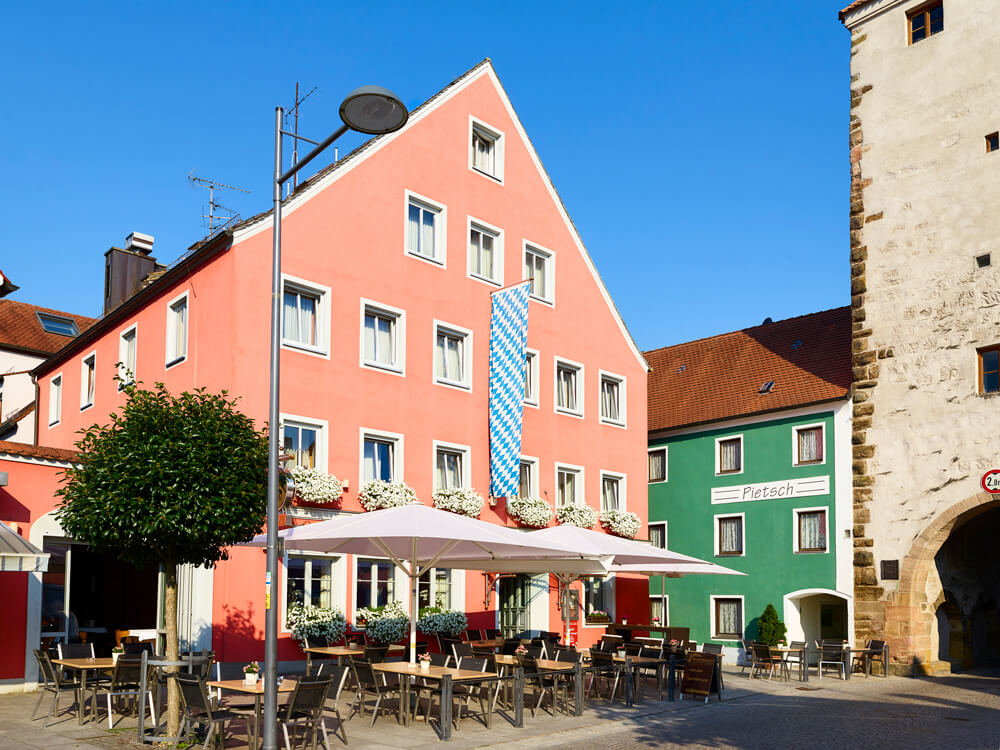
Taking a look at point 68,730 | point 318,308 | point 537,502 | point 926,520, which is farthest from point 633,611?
point 68,730

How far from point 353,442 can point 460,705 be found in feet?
24.8

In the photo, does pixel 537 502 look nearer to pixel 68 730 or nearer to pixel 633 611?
pixel 633 611

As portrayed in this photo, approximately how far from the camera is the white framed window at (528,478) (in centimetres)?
2630

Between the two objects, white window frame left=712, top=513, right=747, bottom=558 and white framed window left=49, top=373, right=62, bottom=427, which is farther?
white window frame left=712, top=513, right=747, bottom=558

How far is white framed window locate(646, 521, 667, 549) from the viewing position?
34219 millimetres

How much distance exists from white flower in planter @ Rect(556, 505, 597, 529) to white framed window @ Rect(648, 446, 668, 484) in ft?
26.1

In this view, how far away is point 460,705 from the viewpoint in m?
15.9

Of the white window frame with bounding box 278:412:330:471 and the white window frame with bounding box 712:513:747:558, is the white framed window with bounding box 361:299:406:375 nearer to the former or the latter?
the white window frame with bounding box 278:412:330:471

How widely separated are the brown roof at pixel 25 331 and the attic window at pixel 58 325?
0.21m

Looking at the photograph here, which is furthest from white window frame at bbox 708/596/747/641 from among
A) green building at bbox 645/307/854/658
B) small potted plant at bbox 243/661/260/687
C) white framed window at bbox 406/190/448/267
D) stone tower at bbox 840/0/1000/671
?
small potted plant at bbox 243/661/260/687

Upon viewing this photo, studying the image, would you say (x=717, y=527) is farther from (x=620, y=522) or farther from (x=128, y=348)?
(x=128, y=348)

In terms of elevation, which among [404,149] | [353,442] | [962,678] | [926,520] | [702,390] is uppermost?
[404,149]

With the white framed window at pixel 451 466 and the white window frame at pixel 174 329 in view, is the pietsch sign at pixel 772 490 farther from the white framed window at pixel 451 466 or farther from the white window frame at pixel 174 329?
the white window frame at pixel 174 329

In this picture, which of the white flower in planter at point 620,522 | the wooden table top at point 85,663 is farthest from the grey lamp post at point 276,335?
the white flower in planter at point 620,522
